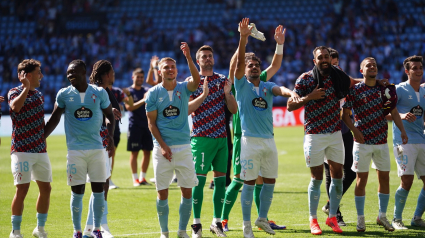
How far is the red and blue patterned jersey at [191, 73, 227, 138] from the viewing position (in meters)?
7.21

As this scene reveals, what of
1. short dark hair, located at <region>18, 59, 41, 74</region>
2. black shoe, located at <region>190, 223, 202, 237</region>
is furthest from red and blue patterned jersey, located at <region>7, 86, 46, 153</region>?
black shoe, located at <region>190, 223, 202, 237</region>

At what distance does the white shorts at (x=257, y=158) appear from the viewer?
23.2 ft

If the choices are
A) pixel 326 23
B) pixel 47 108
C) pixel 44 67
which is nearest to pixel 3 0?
pixel 44 67

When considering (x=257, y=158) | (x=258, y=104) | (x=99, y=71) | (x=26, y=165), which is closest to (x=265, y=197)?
(x=257, y=158)

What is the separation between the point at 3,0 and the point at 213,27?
52.8 feet

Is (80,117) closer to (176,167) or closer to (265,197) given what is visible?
(176,167)

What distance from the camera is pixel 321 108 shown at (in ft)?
24.0

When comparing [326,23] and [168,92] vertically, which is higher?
[326,23]

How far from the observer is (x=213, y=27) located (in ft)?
116

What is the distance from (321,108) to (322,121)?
0.18 m

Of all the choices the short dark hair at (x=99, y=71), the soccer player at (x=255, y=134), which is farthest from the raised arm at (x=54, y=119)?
the soccer player at (x=255, y=134)

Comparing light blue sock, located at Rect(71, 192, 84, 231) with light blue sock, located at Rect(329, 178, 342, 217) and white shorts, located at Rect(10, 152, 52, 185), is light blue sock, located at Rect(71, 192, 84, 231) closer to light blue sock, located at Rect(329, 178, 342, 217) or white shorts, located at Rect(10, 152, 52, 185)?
white shorts, located at Rect(10, 152, 52, 185)

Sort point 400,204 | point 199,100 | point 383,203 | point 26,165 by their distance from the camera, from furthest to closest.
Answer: point 400,204, point 383,203, point 199,100, point 26,165

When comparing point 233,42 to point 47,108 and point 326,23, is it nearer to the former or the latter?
point 326,23
